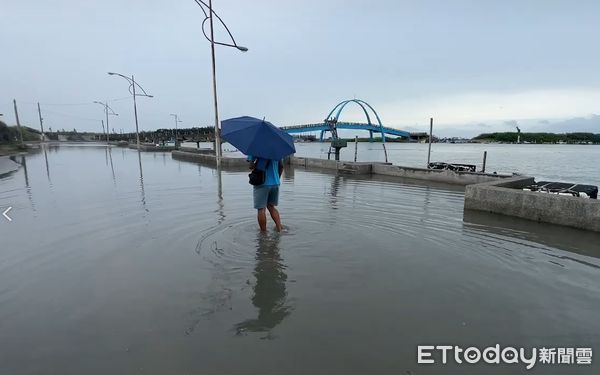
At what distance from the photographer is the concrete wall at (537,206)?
6961 millimetres

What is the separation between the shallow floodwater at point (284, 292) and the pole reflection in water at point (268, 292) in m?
0.02

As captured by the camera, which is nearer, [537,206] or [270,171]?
[270,171]

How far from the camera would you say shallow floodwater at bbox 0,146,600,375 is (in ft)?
9.34

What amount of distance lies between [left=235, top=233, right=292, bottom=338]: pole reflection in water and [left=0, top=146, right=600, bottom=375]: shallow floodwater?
2 centimetres

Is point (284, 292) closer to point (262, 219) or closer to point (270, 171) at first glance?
point (262, 219)

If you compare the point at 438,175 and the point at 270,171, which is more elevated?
the point at 270,171

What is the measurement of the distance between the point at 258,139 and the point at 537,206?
6761 millimetres

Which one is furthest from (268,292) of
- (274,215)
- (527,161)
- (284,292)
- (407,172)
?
(527,161)

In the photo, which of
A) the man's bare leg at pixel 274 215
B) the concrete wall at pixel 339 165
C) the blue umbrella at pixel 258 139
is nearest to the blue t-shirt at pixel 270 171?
the blue umbrella at pixel 258 139

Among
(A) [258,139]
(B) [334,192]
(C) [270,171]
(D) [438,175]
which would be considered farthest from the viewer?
(D) [438,175]

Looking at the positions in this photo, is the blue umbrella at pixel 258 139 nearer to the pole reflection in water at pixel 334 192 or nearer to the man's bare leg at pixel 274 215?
the man's bare leg at pixel 274 215

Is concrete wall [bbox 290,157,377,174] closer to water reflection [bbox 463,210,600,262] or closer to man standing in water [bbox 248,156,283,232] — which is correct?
water reflection [bbox 463,210,600,262]

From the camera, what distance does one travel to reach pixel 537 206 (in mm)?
7699

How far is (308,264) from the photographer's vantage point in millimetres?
4824
